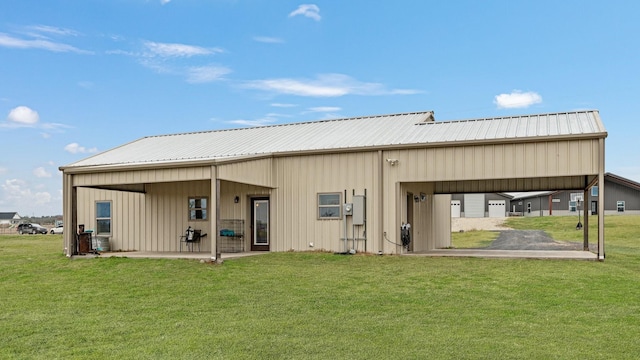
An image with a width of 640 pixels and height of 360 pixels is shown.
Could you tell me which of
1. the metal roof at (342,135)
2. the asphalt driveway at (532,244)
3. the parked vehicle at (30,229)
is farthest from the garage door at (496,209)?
the parked vehicle at (30,229)

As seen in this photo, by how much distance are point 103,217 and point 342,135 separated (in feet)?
30.4

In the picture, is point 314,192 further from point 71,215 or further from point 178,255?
point 71,215

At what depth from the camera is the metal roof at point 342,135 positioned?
17.2 m

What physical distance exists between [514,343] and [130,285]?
8.20 metres

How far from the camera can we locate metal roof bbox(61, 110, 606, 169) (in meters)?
17.2

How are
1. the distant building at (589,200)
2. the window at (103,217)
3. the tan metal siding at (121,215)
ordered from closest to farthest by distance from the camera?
the tan metal siding at (121,215)
the window at (103,217)
the distant building at (589,200)

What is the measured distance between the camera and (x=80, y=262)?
16.5m

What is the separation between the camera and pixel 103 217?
21547mm

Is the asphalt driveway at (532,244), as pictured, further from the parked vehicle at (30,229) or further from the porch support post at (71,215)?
the parked vehicle at (30,229)

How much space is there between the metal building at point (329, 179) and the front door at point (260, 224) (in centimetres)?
3

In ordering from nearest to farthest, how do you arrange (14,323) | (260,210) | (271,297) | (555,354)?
(555,354) < (14,323) < (271,297) < (260,210)

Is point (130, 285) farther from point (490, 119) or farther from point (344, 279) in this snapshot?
point (490, 119)

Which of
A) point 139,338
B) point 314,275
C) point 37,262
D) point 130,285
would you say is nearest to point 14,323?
point 139,338

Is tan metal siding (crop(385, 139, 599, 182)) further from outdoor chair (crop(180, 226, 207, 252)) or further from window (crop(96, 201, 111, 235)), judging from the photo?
window (crop(96, 201, 111, 235))
